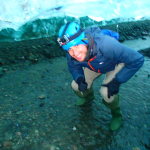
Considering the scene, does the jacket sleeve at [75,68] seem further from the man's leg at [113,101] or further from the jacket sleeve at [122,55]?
the jacket sleeve at [122,55]

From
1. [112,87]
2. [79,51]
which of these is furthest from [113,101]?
[79,51]

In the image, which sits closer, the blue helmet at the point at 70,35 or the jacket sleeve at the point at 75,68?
the blue helmet at the point at 70,35

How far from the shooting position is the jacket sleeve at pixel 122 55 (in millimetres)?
3719

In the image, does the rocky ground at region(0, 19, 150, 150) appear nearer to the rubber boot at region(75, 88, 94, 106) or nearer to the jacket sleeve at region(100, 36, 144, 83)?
the rubber boot at region(75, 88, 94, 106)

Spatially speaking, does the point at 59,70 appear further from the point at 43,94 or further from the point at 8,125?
the point at 8,125

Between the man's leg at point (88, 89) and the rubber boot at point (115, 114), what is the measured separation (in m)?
0.72

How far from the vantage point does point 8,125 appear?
15.6 ft

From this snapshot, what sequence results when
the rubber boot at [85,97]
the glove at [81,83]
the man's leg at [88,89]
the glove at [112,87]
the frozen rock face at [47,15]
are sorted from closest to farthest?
1. the glove at [112,87]
2. the glove at [81,83]
3. the man's leg at [88,89]
4. the rubber boot at [85,97]
5. the frozen rock face at [47,15]

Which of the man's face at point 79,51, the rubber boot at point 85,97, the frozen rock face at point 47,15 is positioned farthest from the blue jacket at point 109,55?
the frozen rock face at point 47,15

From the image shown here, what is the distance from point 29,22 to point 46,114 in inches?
413

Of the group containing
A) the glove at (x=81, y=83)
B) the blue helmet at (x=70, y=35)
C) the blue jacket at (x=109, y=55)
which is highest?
the blue helmet at (x=70, y=35)

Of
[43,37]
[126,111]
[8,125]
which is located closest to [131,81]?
[126,111]

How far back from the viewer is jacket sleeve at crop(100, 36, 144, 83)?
3.72m

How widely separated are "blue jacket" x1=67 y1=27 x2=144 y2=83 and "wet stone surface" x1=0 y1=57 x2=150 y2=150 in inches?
54.8
